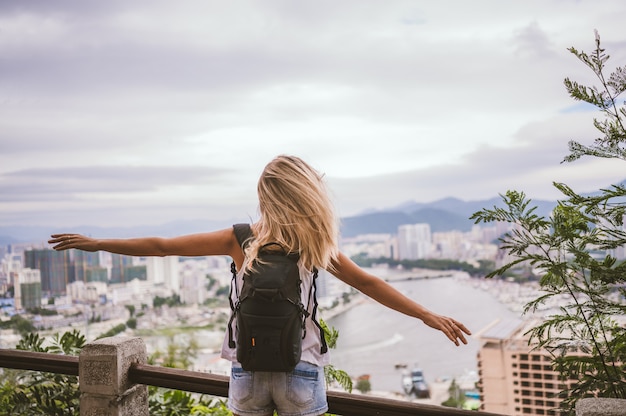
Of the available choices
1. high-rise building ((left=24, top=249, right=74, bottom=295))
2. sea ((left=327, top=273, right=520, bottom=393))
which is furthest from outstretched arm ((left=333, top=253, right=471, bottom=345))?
sea ((left=327, top=273, right=520, bottom=393))

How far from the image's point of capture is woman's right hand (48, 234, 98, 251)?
1984 millimetres

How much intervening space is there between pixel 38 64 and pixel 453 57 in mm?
37789

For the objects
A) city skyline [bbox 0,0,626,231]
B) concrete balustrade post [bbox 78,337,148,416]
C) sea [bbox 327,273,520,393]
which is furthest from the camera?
sea [bbox 327,273,520,393]

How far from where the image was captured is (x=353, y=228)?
41.3 meters

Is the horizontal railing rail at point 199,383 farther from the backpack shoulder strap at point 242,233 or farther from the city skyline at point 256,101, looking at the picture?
the city skyline at point 256,101

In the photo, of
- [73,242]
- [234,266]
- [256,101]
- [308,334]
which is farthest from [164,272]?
[256,101]

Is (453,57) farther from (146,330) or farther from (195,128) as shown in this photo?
(146,330)

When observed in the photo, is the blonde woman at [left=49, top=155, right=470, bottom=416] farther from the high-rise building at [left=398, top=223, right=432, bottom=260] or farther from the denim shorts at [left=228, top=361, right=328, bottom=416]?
the high-rise building at [left=398, top=223, right=432, bottom=260]

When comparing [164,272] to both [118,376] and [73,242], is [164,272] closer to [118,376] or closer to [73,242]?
[118,376]

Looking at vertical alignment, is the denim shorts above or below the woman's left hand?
below

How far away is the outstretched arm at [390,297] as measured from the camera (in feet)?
5.61

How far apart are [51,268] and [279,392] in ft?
69.1

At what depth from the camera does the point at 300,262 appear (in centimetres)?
167

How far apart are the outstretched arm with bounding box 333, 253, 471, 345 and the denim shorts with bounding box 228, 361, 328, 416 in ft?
0.99
